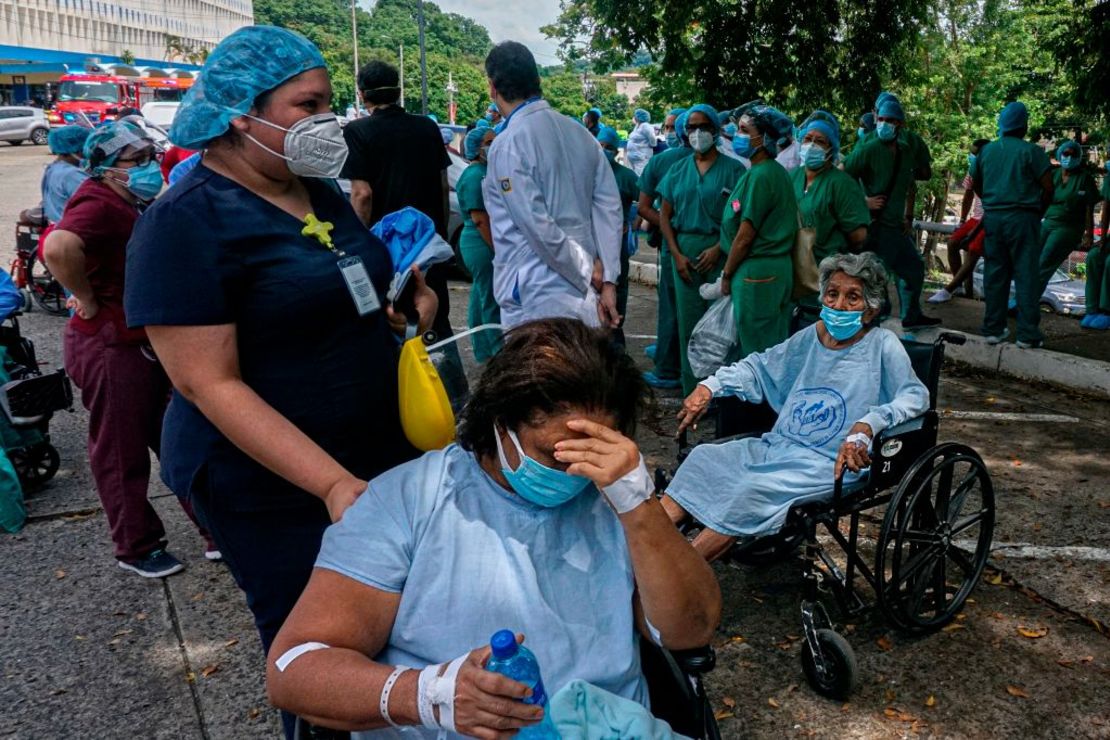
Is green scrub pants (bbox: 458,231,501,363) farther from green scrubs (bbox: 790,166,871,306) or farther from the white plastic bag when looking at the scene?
green scrubs (bbox: 790,166,871,306)

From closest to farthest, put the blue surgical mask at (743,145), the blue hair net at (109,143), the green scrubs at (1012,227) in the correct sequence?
the blue hair net at (109,143) < the blue surgical mask at (743,145) < the green scrubs at (1012,227)

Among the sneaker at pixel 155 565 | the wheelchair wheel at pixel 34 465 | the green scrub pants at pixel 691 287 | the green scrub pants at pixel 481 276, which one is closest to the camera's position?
the sneaker at pixel 155 565

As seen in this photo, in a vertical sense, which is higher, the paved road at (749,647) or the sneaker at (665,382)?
the sneaker at (665,382)

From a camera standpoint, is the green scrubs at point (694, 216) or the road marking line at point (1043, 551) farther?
the green scrubs at point (694, 216)

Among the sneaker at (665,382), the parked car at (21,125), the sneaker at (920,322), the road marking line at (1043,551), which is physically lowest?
the road marking line at (1043,551)

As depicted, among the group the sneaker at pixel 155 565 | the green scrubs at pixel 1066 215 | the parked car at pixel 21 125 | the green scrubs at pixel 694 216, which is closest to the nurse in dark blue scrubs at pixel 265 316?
the sneaker at pixel 155 565

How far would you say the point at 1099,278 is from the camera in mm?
8750

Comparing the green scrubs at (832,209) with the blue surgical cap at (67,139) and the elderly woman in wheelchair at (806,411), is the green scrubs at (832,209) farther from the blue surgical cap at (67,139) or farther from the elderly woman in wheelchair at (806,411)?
the blue surgical cap at (67,139)

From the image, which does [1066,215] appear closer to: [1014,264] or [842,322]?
[1014,264]

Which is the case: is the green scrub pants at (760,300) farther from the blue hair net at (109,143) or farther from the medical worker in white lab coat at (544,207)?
the blue hair net at (109,143)

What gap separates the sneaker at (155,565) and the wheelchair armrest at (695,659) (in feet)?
9.59

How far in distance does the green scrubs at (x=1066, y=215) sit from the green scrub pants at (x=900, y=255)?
1903 millimetres

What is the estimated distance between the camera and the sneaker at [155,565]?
4.12 m

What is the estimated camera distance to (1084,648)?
3443mm
